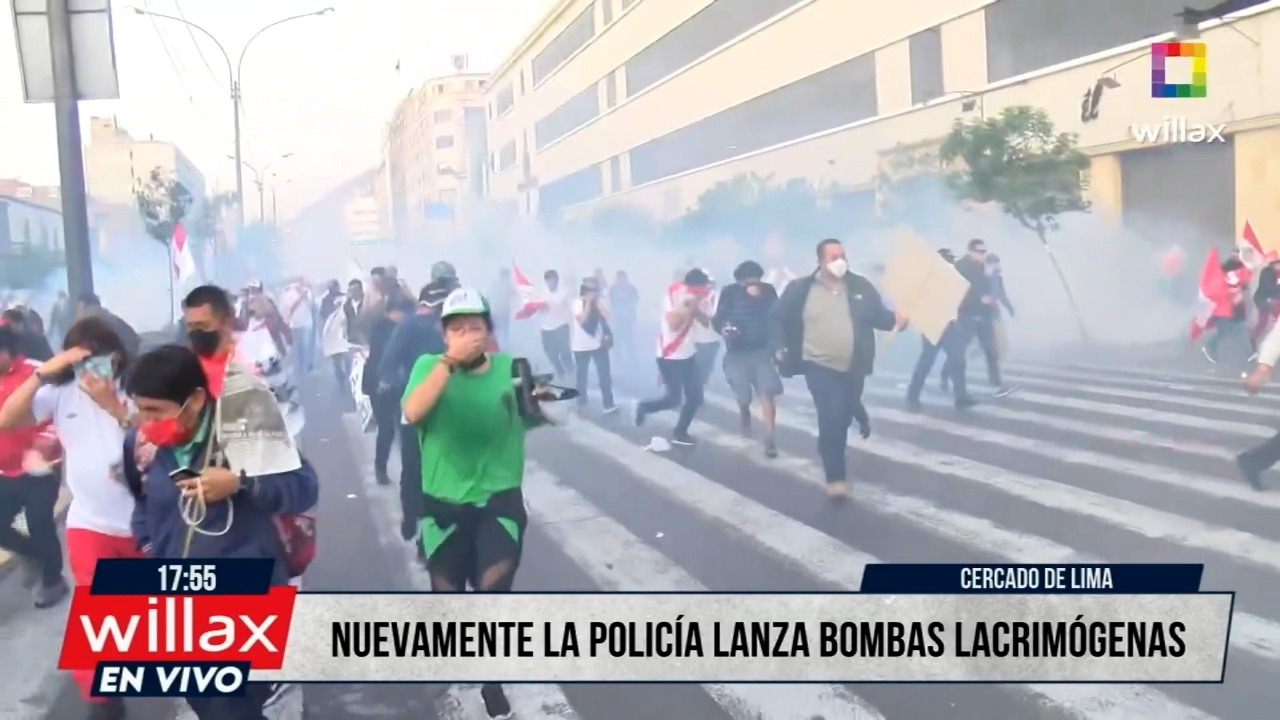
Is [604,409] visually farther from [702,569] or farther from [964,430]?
[964,430]

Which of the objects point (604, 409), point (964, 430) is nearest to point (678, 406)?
point (604, 409)

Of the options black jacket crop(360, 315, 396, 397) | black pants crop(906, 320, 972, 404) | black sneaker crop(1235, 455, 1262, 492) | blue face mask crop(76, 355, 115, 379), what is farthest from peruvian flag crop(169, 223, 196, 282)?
black sneaker crop(1235, 455, 1262, 492)

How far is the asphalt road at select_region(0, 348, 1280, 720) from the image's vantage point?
3014 millimetres

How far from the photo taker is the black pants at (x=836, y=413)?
10.9 ft

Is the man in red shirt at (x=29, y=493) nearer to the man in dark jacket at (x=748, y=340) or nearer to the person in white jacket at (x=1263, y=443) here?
the man in dark jacket at (x=748, y=340)

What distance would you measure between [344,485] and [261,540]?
44cm

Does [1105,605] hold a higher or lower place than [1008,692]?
higher

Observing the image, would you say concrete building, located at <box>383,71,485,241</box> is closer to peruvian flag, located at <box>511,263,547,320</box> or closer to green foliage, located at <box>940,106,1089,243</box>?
peruvian flag, located at <box>511,263,547,320</box>

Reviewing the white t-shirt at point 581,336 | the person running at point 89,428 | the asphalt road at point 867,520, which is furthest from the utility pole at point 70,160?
the white t-shirt at point 581,336

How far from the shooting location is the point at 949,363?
3332mm

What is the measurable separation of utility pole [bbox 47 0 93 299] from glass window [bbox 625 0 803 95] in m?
1.48

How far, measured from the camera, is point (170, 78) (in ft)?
10.3

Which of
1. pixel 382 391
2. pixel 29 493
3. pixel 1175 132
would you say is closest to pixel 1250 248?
pixel 1175 132

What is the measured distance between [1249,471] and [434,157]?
249 centimetres
